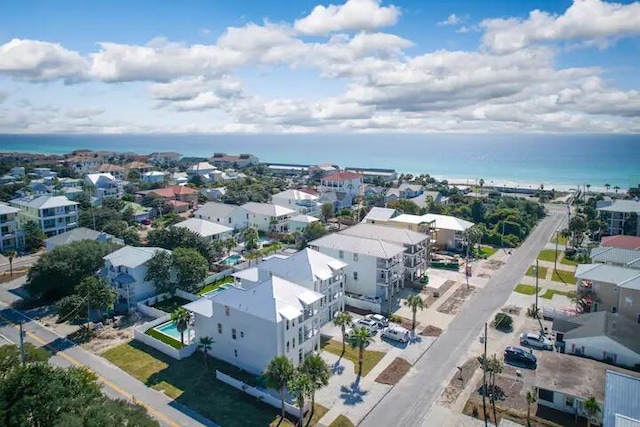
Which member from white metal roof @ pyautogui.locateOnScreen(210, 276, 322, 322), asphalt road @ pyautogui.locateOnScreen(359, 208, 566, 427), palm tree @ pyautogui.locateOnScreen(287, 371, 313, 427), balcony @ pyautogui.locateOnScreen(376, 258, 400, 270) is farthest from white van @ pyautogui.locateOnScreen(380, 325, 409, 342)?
palm tree @ pyautogui.locateOnScreen(287, 371, 313, 427)

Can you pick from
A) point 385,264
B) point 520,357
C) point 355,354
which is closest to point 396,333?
point 355,354

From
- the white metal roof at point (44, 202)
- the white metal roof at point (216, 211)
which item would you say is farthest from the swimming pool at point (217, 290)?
the white metal roof at point (44, 202)

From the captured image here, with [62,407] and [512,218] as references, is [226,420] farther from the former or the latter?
[512,218]

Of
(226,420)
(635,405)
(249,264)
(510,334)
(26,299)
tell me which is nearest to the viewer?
(635,405)

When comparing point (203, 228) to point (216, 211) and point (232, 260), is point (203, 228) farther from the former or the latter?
point (216, 211)

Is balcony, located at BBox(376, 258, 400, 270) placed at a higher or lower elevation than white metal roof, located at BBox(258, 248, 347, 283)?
lower

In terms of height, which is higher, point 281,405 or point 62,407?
point 62,407

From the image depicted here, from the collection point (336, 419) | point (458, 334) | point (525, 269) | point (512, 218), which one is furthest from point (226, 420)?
point (512, 218)

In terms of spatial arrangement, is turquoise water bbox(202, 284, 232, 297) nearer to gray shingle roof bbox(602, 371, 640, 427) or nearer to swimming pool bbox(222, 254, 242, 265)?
swimming pool bbox(222, 254, 242, 265)
